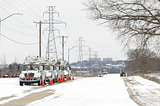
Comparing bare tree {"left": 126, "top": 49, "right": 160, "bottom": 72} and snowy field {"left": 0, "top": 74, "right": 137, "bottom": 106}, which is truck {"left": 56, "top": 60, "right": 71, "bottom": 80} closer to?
bare tree {"left": 126, "top": 49, "right": 160, "bottom": 72}

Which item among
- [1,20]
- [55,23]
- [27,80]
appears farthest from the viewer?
[55,23]

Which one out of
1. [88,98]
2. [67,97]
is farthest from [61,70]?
[88,98]

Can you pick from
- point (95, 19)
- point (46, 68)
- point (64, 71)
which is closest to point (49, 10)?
point (64, 71)

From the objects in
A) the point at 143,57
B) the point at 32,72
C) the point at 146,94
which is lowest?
the point at 146,94

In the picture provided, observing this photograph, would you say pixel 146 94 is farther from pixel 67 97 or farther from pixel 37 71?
pixel 37 71

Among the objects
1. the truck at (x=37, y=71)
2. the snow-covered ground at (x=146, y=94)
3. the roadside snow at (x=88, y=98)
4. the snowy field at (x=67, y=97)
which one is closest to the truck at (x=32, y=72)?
the truck at (x=37, y=71)

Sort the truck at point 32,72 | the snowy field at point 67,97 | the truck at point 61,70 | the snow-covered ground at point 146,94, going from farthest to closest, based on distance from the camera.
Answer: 1. the truck at point 61,70
2. the truck at point 32,72
3. the snow-covered ground at point 146,94
4. the snowy field at point 67,97

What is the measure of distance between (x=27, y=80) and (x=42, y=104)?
54.9ft

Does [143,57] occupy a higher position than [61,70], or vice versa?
[143,57]

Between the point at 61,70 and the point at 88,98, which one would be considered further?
the point at 61,70

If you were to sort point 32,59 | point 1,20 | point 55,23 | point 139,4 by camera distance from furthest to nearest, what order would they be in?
point 55,23
point 32,59
point 1,20
point 139,4

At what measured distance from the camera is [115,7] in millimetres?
16031

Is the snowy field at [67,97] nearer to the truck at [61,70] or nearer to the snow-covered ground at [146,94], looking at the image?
the snow-covered ground at [146,94]

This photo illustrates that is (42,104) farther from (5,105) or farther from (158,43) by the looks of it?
(158,43)
